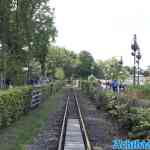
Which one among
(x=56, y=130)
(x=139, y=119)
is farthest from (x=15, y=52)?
(x=139, y=119)

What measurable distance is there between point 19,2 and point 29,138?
706 inches

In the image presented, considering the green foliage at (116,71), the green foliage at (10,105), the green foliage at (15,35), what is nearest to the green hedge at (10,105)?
the green foliage at (10,105)

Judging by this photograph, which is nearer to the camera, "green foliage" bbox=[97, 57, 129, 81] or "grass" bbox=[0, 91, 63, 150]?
"grass" bbox=[0, 91, 63, 150]

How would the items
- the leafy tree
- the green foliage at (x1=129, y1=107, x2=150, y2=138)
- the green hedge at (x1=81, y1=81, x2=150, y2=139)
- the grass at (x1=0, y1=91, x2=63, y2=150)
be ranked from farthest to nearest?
the leafy tree → the grass at (x1=0, y1=91, x2=63, y2=150) → the green hedge at (x1=81, y1=81, x2=150, y2=139) → the green foliage at (x1=129, y1=107, x2=150, y2=138)

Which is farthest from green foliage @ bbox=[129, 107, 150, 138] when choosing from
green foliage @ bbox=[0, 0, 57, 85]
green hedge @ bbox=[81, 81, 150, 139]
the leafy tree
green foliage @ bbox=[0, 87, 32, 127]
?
the leafy tree

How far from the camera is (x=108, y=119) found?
2069 centimetres

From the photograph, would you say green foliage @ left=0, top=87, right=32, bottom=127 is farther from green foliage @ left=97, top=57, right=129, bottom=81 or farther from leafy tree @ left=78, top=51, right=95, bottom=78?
leafy tree @ left=78, top=51, right=95, bottom=78

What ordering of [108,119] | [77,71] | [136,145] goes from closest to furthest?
[136,145], [108,119], [77,71]

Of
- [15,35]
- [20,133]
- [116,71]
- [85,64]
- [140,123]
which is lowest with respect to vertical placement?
[20,133]

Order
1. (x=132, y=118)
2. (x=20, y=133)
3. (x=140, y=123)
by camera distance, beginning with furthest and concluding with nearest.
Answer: (x=20, y=133)
(x=132, y=118)
(x=140, y=123)

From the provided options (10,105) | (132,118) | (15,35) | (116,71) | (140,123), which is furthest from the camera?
(116,71)

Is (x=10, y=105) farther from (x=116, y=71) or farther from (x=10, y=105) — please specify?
(x=116, y=71)

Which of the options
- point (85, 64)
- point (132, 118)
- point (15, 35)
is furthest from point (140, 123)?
point (85, 64)

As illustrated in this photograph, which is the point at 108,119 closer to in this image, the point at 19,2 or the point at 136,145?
the point at 136,145
